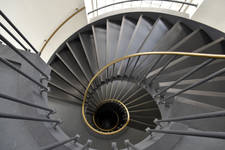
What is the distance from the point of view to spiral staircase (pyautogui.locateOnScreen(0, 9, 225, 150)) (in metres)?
A: 1.42

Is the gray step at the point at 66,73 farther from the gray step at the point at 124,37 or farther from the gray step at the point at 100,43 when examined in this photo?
A: the gray step at the point at 124,37

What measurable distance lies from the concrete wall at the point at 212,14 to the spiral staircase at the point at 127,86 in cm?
15

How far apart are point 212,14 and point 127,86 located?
335cm

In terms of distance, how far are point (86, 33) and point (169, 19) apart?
2.79m

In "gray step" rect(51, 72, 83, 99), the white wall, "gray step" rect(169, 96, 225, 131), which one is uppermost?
the white wall

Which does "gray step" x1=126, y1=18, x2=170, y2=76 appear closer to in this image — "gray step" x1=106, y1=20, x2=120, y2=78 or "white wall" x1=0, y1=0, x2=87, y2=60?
"gray step" x1=106, y1=20, x2=120, y2=78

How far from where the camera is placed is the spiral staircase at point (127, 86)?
142cm

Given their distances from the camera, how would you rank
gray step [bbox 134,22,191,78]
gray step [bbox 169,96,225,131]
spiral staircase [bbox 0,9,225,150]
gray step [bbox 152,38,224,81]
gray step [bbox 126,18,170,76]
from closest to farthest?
spiral staircase [bbox 0,9,225,150], gray step [bbox 169,96,225,131], gray step [bbox 152,38,224,81], gray step [bbox 134,22,191,78], gray step [bbox 126,18,170,76]

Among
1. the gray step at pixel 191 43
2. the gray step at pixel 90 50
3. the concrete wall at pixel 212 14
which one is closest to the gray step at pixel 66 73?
the gray step at pixel 90 50

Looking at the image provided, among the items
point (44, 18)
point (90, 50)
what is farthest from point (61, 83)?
point (44, 18)

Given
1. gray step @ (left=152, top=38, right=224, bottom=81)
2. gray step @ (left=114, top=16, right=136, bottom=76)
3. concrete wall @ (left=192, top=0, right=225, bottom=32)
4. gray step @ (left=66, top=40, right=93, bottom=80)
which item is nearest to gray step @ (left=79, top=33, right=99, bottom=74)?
gray step @ (left=66, top=40, right=93, bottom=80)

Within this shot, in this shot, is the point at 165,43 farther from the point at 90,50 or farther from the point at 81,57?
the point at 81,57

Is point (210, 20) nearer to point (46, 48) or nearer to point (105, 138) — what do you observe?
point (105, 138)

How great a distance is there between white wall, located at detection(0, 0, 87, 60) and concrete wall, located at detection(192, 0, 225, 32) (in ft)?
11.5
